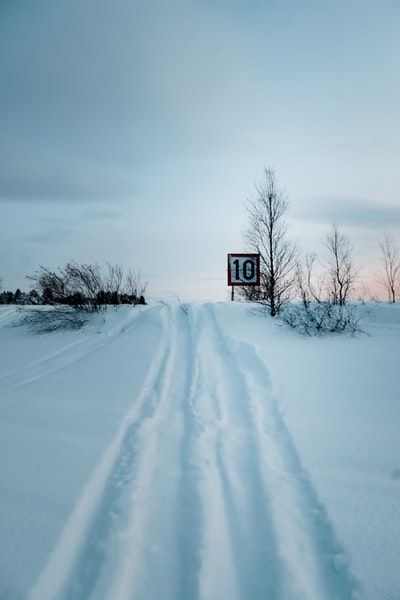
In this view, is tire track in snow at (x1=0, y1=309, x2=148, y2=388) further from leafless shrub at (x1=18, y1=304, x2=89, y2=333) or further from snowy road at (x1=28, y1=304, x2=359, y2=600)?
snowy road at (x1=28, y1=304, x2=359, y2=600)

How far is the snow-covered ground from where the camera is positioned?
1907mm

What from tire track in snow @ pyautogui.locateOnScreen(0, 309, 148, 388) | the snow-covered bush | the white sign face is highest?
the white sign face

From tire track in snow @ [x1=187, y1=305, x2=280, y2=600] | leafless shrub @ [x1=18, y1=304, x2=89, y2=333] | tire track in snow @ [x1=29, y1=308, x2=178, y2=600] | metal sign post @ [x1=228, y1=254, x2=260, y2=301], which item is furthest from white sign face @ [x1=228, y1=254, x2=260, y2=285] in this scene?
tire track in snow @ [x1=29, y1=308, x2=178, y2=600]

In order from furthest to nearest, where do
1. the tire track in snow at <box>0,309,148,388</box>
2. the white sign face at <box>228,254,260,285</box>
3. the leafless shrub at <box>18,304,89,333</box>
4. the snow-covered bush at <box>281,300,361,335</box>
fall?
the white sign face at <box>228,254,260,285</box>, the leafless shrub at <box>18,304,89,333</box>, the snow-covered bush at <box>281,300,361,335</box>, the tire track in snow at <box>0,309,148,388</box>

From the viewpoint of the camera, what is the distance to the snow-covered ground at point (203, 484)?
6.26 feet

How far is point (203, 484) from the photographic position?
111 inches

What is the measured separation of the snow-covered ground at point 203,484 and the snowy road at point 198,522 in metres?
0.01

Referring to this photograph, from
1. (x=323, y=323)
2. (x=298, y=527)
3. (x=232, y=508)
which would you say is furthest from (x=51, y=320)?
(x=298, y=527)

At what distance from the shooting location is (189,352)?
8.38 meters

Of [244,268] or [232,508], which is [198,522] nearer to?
[232,508]

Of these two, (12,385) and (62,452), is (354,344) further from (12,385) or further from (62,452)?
(12,385)

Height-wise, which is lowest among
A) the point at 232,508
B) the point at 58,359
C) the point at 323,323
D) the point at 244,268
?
the point at 232,508

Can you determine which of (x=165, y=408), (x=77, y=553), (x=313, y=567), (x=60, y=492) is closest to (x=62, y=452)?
(x=60, y=492)

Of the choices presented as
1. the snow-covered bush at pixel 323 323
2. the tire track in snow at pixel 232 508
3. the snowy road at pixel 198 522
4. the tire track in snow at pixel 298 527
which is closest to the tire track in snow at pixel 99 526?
the snowy road at pixel 198 522
